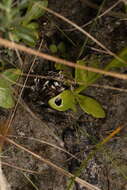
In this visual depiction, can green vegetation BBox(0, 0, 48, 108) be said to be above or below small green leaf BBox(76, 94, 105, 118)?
above

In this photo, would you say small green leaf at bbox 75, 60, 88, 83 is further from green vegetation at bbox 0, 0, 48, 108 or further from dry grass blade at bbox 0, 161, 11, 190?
dry grass blade at bbox 0, 161, 11, 190

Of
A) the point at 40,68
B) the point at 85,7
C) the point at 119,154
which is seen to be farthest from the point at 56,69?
the point at 119,154

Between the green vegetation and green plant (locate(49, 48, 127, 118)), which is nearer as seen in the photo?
the green vegetation

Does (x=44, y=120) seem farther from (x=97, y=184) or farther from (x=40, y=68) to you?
(x=97, y=184)

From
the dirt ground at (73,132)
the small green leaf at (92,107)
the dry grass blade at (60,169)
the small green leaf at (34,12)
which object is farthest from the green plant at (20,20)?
the dry grass blade at (60,169)

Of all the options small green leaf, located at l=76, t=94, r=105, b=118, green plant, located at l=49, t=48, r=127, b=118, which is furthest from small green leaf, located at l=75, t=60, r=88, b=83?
small green leaf, located at l=76, t=94, r=105, b=118

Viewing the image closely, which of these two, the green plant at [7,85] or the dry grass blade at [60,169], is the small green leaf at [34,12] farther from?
the dry grass blade at [60,169]

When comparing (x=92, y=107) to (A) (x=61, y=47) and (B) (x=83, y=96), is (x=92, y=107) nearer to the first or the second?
(B) (x=83, y=96)
